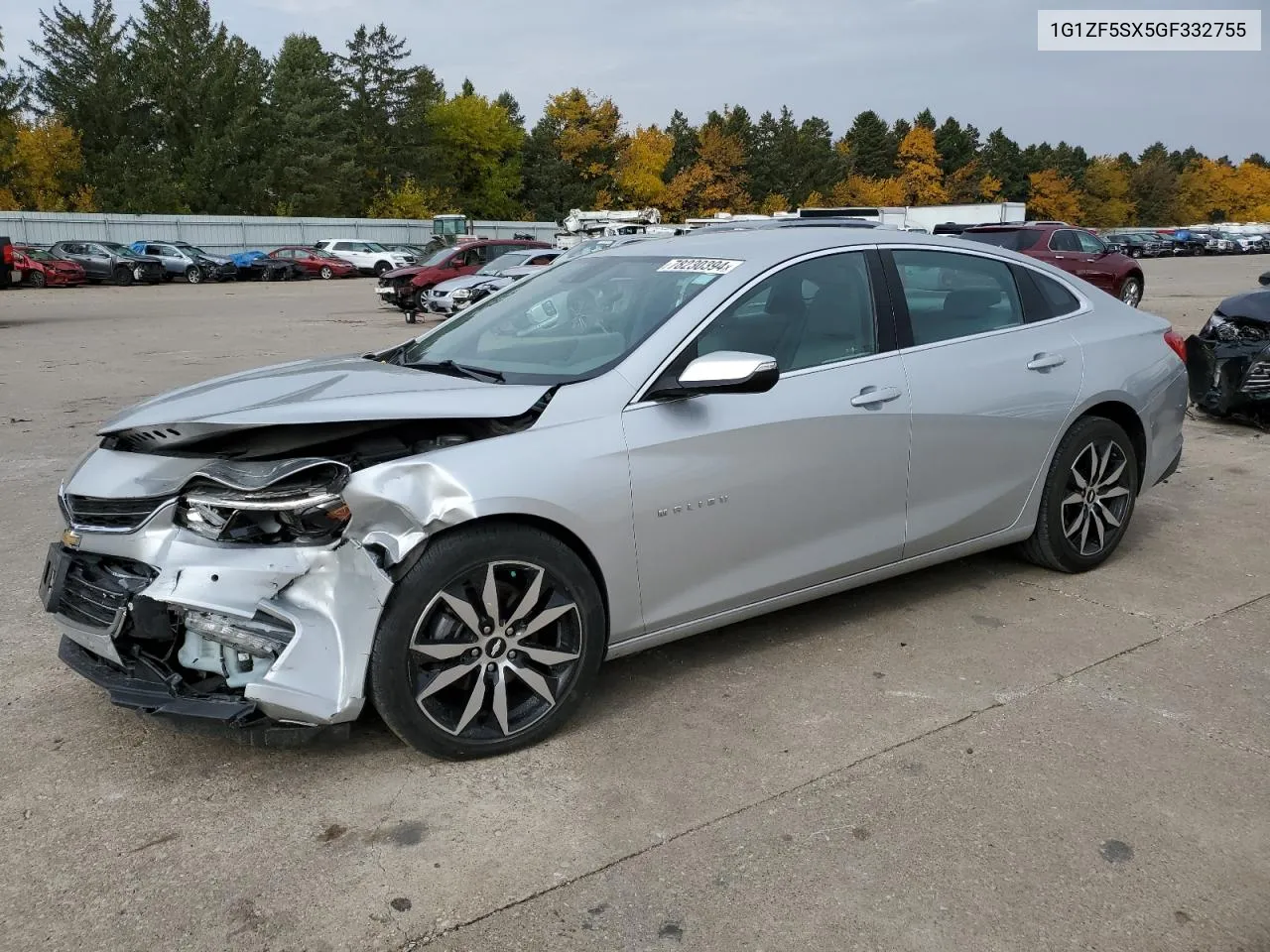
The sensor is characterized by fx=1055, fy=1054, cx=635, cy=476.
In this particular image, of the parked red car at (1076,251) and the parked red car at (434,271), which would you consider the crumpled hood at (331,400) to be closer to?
the parked red car at (1076,251)

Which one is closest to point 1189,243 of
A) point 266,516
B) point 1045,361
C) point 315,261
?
point 315,261

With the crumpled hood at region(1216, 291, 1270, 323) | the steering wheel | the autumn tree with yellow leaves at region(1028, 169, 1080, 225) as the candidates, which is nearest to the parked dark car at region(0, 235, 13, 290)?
the steering wheel

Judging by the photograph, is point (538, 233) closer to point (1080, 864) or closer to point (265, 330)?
point (265, 330)

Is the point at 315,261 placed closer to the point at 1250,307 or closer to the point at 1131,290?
the point at 1131,290

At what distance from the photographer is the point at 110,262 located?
36438mm

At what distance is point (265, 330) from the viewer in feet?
62.2

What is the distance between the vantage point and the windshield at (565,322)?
145 inches

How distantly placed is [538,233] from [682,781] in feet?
195

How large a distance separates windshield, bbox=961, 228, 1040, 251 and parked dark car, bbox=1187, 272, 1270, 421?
10.3 metres

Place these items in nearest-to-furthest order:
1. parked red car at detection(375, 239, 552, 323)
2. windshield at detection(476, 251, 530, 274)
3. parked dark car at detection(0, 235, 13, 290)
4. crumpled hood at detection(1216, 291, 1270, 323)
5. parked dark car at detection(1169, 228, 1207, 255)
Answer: crumpled hood at detection(1216, 291, 1270, 323) → parked dark car at detection(0, 235, 13, 290) → windshield at detection(476, 251, 530, 274) → parked red car at detection(375, 239, 552, 323) → parked dark car at detection(1169, 228, 1207, 255)

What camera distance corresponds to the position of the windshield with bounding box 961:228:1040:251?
18906 mm

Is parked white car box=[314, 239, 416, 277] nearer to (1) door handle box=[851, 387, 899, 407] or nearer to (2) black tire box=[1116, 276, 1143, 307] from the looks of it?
(2) black tire box=[1116, 276, 1143, 307]

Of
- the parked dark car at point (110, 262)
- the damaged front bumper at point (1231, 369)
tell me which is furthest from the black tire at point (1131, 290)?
the parked dark car at point (110, 262)

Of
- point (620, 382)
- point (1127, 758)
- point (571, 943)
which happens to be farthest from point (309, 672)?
point (1127, 758)
